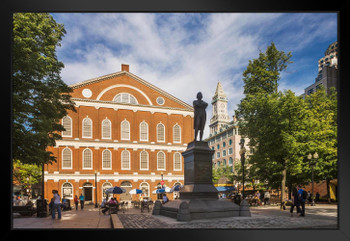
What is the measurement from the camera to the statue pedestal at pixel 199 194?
13.0 m

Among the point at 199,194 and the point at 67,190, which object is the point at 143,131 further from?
the point at 199,194

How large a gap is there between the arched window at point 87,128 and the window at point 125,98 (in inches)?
196

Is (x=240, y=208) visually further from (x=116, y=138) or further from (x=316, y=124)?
(x=116, y=138)

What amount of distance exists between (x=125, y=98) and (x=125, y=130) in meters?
4.92

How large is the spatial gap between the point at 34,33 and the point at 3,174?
38.4 ft

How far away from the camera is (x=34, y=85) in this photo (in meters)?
16.0

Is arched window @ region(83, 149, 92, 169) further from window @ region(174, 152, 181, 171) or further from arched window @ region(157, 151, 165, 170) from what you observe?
window @ region(174, 152, 181, 171)

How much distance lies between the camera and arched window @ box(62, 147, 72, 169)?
132 feet

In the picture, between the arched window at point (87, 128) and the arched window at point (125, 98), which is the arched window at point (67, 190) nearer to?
the arched window at point (87, 128)

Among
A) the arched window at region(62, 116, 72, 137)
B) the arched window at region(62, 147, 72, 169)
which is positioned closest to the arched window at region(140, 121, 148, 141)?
the arched window at region(62, 116, 72, 137)

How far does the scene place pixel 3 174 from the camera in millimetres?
9359
